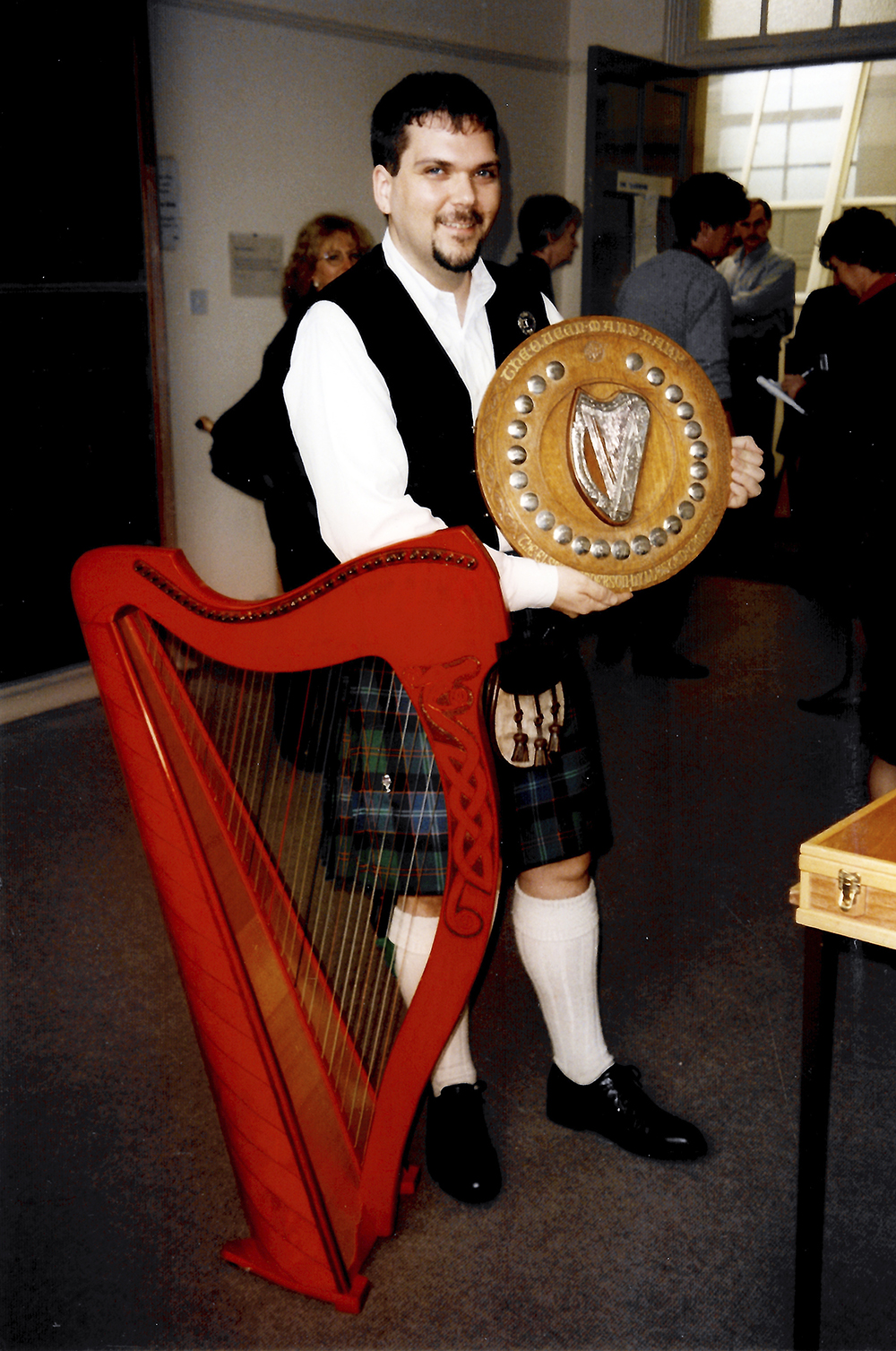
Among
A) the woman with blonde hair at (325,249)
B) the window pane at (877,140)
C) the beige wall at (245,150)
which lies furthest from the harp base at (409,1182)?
the window pane at (877,140)

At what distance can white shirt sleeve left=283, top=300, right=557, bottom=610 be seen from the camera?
3.91 ft

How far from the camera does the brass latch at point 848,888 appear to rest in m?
0.96

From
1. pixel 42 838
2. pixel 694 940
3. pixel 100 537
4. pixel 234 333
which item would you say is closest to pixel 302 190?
pixel 234 333

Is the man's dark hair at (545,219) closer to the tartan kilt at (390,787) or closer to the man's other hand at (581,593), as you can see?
the tartan kilt at (390,787)

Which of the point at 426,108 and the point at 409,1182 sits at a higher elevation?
the point at 426,108

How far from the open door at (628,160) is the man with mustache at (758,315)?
40cm

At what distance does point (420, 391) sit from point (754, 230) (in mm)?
5092

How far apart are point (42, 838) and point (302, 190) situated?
2492 millimetres

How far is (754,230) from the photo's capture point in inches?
227

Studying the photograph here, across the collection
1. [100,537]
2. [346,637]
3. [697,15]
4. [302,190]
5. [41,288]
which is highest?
[697,15]

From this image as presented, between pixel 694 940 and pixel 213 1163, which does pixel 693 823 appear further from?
pixel 213 1163

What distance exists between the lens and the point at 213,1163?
5.18ft

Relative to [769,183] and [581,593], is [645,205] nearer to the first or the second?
[769,183]

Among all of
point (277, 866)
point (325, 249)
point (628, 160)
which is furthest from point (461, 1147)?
point (628, 160)
